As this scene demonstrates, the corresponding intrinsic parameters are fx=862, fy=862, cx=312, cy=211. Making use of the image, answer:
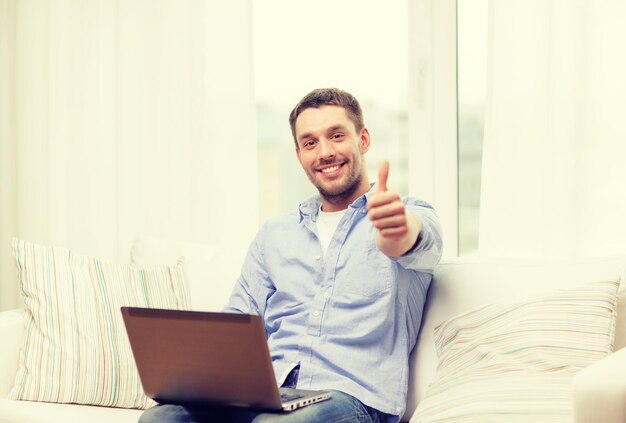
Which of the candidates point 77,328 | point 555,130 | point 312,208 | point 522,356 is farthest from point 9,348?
point 555,130

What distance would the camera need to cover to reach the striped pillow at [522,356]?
1535 mm

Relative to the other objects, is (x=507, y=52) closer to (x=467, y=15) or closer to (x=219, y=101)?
(x=467, y=15)

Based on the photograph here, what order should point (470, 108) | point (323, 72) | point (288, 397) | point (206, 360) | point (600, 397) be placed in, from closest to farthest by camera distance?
point (600, 397) → point (206, 360) → point (288, 397) → point (470, 108) → point (323, 72)

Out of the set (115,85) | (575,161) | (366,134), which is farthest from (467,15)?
(115,85)

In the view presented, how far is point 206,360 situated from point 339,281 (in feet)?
1.68

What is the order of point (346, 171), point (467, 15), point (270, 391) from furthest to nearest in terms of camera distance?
point (467, 15), point (346, 171), point (270, 391)

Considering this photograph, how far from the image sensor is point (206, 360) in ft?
5.09

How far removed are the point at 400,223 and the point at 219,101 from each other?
5.45 feet

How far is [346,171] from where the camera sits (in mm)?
2080

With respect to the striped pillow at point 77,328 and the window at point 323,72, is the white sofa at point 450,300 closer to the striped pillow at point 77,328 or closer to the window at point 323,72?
the striped pillow at point 77,328

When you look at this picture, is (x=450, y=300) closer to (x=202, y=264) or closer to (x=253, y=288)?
(x=253, y=288)

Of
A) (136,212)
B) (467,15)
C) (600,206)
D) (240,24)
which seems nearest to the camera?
(600,206)

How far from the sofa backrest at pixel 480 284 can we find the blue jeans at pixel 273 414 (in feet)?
0.78


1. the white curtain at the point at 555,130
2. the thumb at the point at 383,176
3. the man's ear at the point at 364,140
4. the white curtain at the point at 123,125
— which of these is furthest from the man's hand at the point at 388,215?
the white curtain at the point at 123,125
